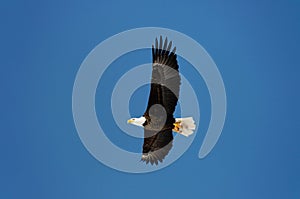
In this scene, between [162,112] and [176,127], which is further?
[176,127]

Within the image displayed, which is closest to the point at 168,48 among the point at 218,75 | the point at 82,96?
the point at 218,75

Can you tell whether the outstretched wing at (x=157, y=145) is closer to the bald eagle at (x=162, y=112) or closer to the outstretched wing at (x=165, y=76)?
the bald eagle at (x=162, y=112)

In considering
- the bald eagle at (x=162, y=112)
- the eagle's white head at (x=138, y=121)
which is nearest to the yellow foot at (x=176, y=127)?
the bald eagle at (x=162, y=112)

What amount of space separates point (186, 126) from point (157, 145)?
2.20ft

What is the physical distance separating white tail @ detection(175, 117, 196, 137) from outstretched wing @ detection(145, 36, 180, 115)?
39.5 inches

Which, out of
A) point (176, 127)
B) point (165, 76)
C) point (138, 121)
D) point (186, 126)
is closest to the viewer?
point (165, 76)

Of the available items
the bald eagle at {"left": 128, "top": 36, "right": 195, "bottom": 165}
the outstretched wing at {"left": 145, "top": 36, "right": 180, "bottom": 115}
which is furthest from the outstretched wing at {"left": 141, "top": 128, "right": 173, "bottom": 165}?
the outstretched wing at {"left": 145, "top": 36, "right": 180, "bottom": 115}

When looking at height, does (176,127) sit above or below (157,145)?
above

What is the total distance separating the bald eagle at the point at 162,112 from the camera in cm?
999

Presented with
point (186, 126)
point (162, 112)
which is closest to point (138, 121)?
point (162, 112)

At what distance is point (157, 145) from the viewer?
36.5 feet

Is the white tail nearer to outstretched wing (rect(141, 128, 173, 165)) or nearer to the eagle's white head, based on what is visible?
outstretched wing (rect(141, 128, 173, 165))

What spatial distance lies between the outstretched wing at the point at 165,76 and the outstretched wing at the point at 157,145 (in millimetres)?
1004

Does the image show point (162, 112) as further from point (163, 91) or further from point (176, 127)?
point (176, 127)
